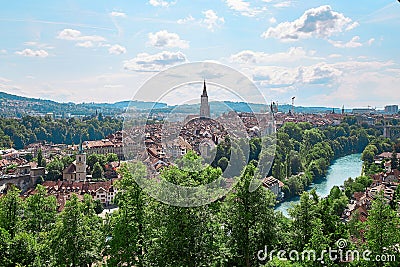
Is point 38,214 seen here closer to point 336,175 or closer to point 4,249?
point 4,249

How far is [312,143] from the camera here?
148 feet

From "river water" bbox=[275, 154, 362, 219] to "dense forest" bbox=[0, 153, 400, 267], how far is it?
1569cm

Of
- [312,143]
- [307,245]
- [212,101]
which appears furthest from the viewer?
[312,143]

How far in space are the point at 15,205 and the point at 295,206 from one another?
17.5 ft

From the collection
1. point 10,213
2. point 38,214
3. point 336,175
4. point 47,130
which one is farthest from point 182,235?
point 47,130

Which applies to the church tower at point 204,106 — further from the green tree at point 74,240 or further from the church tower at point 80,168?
the church tower at point 80,168

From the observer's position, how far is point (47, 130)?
64062 millimetres

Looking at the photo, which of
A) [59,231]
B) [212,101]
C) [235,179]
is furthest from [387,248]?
[59,231]

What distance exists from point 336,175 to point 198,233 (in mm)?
28882

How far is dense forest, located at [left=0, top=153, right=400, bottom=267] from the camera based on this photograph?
22.4 ft

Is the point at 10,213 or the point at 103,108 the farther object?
the point at 103,108

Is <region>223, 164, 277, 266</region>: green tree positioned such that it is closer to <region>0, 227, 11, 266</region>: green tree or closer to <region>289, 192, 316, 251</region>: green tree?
<region>289, 192, 316, 251</region>: green tree

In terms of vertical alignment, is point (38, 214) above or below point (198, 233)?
below

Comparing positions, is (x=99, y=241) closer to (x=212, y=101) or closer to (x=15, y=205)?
(x=15, y=205)
